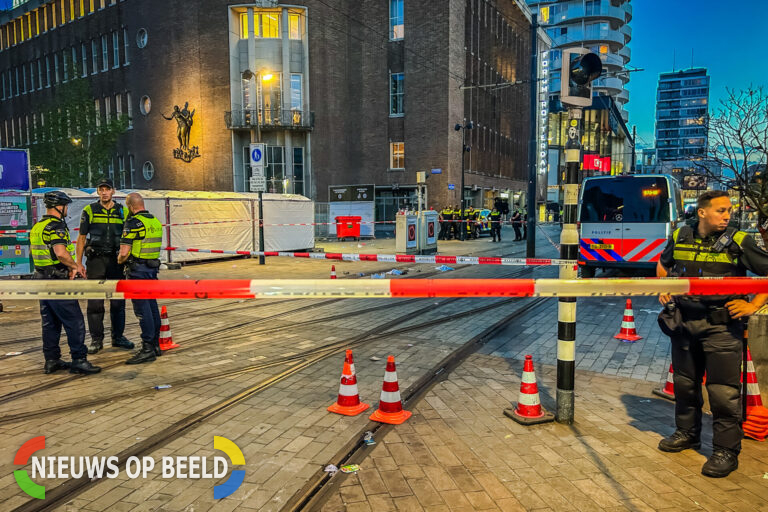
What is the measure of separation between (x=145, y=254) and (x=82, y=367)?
1.44 meters

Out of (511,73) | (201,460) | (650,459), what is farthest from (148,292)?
(511,73)

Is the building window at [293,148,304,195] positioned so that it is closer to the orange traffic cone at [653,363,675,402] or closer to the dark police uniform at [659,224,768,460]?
the orange traffic cone at [653,363,675,402]

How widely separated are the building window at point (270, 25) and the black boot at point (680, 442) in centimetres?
3559

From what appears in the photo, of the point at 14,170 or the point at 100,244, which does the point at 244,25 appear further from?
the point at 100,244

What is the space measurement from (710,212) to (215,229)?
15003mm

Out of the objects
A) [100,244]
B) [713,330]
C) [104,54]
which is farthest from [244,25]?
[713,330]

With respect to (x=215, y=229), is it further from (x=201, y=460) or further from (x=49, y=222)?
(x=201, y=460)

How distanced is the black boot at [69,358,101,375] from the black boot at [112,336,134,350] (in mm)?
1022

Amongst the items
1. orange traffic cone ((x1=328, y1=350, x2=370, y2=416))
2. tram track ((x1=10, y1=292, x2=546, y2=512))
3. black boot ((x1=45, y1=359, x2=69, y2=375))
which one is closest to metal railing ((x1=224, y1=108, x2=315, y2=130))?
tram track ((x1=10, y1=292, x2=546, y2=512))

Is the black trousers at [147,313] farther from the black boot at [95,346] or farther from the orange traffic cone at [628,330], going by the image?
the orange traffic cone at [628,330]

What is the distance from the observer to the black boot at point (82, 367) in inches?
224

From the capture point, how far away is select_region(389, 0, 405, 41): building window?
117 feet

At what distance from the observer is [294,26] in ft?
112

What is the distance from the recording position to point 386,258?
7.58 m
